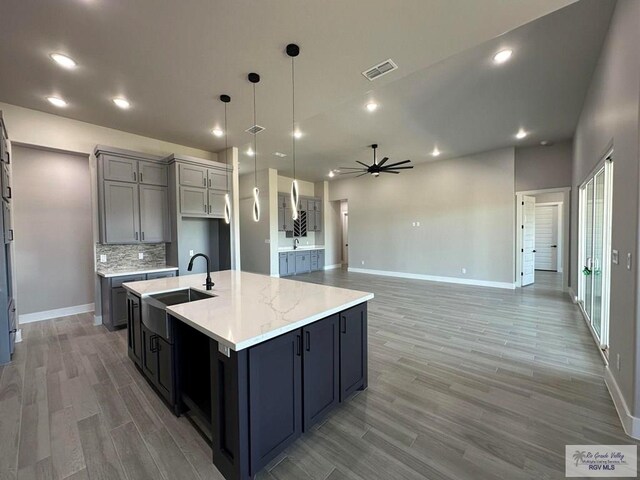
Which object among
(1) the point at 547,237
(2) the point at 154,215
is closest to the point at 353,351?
(2) the point at 154,215

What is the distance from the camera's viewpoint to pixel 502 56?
286 cm

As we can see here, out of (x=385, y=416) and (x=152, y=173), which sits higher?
(x=152, y=173)

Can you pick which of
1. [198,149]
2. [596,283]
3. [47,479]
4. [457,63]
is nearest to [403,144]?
[457,63]

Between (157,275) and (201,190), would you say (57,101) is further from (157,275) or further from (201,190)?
(157,275)

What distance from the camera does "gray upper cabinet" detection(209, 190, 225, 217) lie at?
4910mm

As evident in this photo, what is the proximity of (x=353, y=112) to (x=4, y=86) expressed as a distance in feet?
14.0

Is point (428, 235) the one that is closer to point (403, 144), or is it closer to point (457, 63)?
point (403, 144)

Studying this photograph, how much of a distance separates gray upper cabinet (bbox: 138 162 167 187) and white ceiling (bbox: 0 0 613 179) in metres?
0.57

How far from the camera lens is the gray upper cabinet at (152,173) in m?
4.36

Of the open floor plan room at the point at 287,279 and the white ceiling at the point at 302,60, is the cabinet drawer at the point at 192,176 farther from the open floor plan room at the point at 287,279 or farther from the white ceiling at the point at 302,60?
the white ceiling at the point at 302,60

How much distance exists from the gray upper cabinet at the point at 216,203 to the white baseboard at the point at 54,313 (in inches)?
104

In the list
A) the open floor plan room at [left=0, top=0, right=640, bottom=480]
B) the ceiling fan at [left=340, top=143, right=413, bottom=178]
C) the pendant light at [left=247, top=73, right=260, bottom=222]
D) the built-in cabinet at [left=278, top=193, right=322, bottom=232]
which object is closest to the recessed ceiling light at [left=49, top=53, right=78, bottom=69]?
the open floor plan room at [left=0, top=0, right=640, bottom=480]

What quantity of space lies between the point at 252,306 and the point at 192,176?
3543mm

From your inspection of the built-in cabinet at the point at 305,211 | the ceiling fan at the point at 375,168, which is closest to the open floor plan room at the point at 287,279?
the ceiling fan at the point at 375,168
